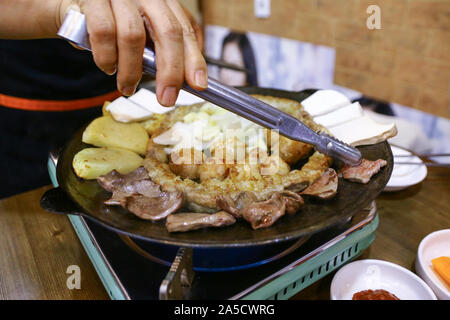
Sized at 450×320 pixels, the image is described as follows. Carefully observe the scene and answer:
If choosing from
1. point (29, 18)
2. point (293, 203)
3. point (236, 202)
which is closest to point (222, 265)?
point (236, 202)

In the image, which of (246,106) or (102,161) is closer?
(246,106)

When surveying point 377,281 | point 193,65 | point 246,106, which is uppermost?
point 193,65

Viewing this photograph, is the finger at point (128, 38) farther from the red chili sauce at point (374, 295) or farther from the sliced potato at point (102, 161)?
the red chili sauce at point (374, 295)

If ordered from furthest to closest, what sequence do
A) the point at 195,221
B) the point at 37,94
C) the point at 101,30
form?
the point at 37,94
the point at 195,221
the point at 101,30

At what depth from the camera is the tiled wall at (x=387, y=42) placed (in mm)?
2535

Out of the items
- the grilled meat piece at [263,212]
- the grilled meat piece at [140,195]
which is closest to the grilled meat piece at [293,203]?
the grilled meat piece at [263,212]

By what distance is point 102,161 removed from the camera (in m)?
1.39

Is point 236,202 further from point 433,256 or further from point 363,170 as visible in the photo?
point 433,256

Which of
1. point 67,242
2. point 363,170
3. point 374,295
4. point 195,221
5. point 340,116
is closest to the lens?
point 195,221

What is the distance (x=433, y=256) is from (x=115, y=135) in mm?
1460

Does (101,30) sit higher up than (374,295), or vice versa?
(101,30)

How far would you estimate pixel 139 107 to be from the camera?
1.79 meters
